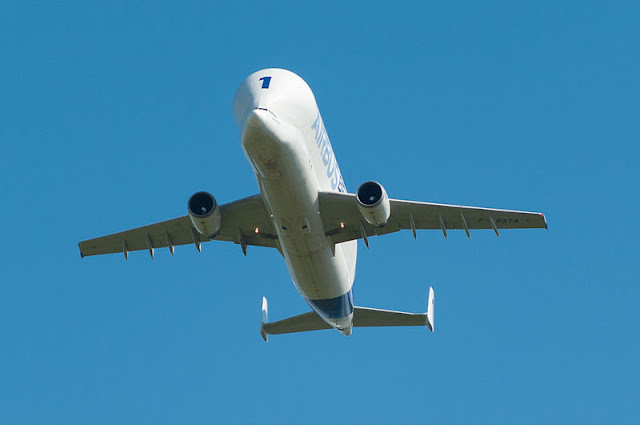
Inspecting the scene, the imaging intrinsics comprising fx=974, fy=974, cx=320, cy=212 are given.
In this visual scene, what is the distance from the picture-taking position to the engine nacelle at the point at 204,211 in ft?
98.4

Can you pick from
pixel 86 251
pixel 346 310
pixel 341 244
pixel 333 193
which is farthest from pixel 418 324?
pixel 86 251

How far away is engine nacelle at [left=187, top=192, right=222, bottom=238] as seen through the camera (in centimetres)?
3000

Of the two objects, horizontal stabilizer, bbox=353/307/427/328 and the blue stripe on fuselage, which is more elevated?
the blue stripe on fuselage

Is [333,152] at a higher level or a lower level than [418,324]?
higher

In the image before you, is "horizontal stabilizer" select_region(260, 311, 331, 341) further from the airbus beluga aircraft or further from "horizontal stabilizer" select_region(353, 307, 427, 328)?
the airbus beluga aircraft

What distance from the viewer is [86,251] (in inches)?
1372

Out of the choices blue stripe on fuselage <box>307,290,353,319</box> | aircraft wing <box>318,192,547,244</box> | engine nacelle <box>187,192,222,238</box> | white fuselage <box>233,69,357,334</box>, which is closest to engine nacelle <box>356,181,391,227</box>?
aircraft wing <box>318,192,547,244</box>

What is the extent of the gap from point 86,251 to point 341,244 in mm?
9432

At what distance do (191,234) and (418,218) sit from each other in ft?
26.6

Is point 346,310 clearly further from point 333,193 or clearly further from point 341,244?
point 333,193

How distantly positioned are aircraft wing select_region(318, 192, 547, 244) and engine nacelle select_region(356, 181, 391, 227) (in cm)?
100

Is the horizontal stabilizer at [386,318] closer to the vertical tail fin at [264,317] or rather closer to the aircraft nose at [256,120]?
the vertical tail fin at [264,317]

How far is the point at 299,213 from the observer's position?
29156 mm

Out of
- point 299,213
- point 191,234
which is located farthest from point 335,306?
point 191,234
